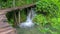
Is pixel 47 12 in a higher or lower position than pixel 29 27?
higher

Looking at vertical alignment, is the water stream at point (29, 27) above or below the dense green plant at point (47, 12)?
below

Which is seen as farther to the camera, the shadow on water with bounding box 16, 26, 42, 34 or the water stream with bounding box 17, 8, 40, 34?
the water stream with bounding box 17, 8, 40, 34

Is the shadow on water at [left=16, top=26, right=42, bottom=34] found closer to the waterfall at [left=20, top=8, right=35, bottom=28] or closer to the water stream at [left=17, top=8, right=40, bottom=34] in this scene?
the water stream at [left=17, top=8, right=40, bottom=34]

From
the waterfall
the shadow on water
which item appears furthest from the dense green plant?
the shadow on water

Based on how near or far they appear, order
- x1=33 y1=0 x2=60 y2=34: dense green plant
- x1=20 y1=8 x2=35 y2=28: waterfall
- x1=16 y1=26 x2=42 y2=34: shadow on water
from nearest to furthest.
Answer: x1=16 y1=26 x2=42 y2=34: shadow on water → x1=20 y1=8 x2=35 y2=28: waterfall → x1=33 y1=0 x2=60 y2=34: dense green plant

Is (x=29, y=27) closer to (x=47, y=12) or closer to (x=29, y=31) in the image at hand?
(x=29, y=31)

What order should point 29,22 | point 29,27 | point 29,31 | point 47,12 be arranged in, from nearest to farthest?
point 29,31, point 29,27, point 29,22, point 47,12

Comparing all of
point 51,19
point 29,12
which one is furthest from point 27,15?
point 51,19

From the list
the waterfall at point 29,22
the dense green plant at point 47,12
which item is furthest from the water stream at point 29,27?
the dense green plant at point 47,12

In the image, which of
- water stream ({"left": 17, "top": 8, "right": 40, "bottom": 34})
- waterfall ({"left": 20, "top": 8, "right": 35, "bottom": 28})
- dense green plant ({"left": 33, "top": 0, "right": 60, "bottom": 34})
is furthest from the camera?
dense green plant ({"left": 33, "top": 0, "right": 60, "bottom": 34})

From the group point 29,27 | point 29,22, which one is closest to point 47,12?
point 29,22

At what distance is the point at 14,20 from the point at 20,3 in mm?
2642

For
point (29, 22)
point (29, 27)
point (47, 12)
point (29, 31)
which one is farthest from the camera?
point (47, 12)

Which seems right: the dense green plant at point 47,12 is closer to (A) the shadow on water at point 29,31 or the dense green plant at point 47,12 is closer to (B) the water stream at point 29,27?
(B) the water stream at point 29,27
